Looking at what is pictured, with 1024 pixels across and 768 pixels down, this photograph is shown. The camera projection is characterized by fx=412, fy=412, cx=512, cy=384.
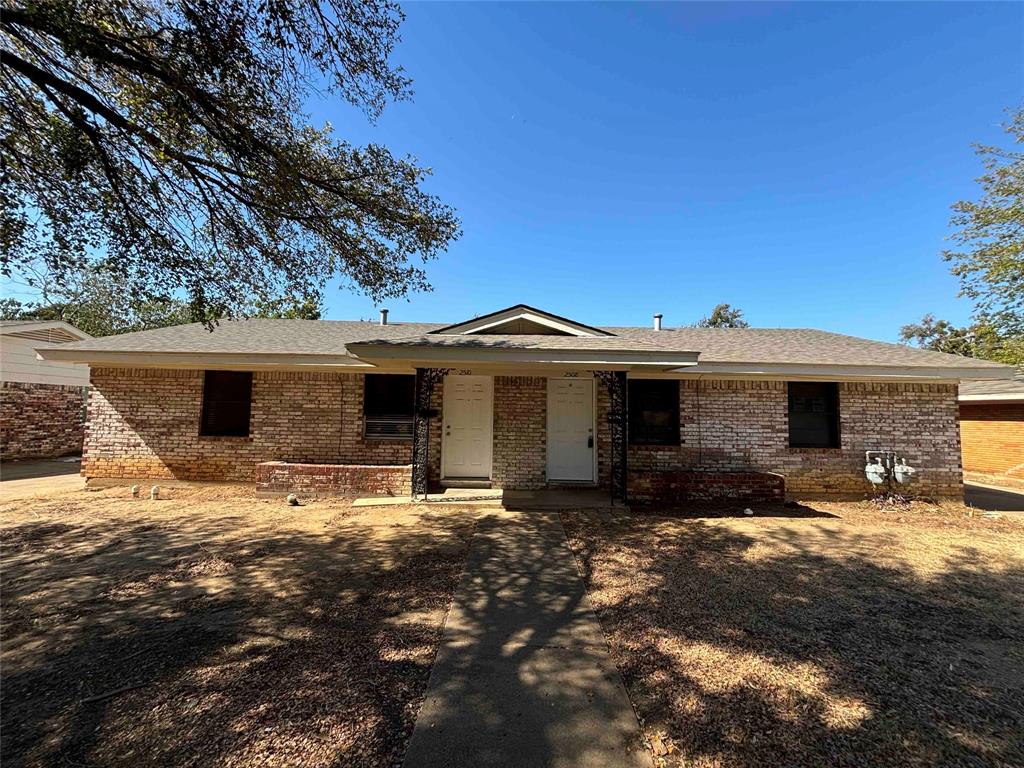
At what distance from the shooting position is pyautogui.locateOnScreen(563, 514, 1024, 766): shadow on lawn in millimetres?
2230

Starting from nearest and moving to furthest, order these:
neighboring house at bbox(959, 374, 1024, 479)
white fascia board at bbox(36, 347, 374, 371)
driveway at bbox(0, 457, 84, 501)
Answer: white fascia board at bbox(36, 347, 374, 371) → driveway at bbox(0, 457, 84, 501) → neighboring house at bbox(959, 374, 1024, 479)

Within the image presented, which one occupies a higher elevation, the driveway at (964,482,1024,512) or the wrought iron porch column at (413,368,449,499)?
the wrought iron porch column at (413,368,449,499)

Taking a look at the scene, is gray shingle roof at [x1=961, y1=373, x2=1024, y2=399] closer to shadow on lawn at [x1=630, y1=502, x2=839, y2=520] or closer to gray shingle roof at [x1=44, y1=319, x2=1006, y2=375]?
gray shingle roof at [x1=44, y1=319, x2=1006, y2=375]

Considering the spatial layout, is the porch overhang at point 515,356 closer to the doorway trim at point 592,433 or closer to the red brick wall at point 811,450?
the doorway trim at point 592,433

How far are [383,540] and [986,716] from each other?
5.55 metres

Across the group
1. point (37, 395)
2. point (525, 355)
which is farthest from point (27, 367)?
point (525, 355)

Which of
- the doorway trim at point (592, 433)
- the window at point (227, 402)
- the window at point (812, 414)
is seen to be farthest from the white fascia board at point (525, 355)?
the window at point (227, 402)

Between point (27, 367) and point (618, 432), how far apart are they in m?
16.9

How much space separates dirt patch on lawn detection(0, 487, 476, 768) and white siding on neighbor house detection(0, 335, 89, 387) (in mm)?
9156

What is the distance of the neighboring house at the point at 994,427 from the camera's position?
480 inches

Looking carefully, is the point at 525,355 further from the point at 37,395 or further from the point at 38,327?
the point at 37,395

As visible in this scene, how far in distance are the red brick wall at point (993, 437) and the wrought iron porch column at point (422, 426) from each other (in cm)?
1703

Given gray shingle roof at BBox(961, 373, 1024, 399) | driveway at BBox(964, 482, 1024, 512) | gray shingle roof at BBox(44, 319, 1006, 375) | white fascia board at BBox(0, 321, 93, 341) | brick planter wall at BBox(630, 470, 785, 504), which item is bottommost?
driveway at BBox(964, 482, 1024, 512)

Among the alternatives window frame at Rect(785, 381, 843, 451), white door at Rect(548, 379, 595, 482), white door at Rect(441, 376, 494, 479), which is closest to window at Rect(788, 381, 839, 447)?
window frame at Rect(785, 381, 843, 451)
